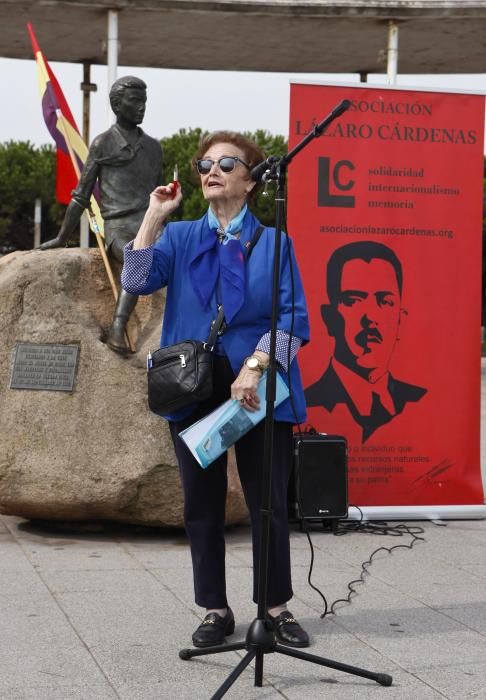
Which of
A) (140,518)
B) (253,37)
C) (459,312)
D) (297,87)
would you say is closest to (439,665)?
(140,518)

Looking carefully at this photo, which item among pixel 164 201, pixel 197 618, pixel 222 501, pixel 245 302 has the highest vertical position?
pixel 164 201

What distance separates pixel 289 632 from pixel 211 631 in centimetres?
31

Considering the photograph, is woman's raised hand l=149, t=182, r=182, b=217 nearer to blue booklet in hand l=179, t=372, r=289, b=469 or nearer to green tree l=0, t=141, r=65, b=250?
blue booklet in hand l=179, t=372, r=289, b=469

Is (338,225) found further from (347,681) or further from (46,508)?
(347,681)

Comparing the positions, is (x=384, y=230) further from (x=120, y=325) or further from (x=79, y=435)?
(x=79, y=435)

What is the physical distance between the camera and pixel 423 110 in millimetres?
6793

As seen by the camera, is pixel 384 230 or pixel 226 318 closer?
pixel 226 318

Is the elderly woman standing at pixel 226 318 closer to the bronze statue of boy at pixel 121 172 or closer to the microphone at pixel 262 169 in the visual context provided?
the microphone at pixel 262 169

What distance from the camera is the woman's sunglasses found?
3.88 meters

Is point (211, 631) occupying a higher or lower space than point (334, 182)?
lower

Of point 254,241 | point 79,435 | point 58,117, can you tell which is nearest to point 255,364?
point 254,241

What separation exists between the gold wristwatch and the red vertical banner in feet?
9.77

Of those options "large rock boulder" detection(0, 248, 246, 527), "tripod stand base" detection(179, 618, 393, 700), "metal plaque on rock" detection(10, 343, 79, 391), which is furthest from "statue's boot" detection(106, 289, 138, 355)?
"tripod stand base" detection(179, 618, 393, 700)

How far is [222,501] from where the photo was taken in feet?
13.5
